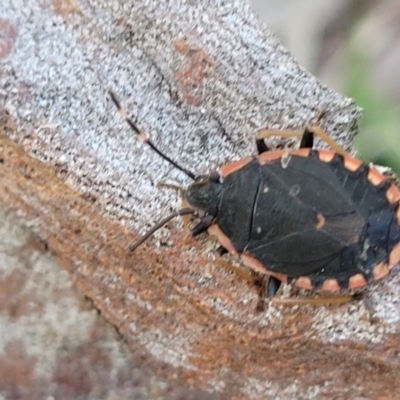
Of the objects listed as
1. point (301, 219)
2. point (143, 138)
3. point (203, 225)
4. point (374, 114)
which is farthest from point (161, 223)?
point (374, 114)

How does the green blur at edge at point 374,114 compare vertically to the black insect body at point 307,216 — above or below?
above

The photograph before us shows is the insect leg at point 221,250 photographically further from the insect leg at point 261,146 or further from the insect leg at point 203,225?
the insect leg at point 261,146

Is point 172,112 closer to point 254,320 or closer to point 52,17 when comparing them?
point 52,17

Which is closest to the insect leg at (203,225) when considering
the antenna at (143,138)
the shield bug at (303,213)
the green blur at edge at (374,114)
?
the shield bug at (303,213)

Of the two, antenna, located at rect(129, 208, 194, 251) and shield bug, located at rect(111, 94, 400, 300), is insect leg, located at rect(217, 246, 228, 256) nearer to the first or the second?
shield bug, located at rect(111, 94, 400, 300)

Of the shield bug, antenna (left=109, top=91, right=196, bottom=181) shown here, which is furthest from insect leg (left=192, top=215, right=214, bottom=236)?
antenna (left=109, top=91, right=196, bottom=181)

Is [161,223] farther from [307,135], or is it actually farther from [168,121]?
[307,135]
